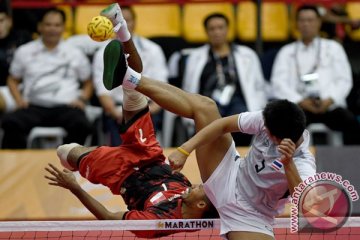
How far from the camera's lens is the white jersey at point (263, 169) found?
24.4ft

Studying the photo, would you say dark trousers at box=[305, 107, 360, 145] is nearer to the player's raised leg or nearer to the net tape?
the player's raised leg

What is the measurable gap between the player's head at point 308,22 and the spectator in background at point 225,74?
594 millimetres

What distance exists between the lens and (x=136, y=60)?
27.2ft

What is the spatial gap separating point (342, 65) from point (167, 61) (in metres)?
2.06

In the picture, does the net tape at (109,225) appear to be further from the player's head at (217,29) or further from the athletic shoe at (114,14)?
the player's head at (217,29)

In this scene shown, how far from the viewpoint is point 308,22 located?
37.9 feet

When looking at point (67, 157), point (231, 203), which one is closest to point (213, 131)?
point (231, 203)

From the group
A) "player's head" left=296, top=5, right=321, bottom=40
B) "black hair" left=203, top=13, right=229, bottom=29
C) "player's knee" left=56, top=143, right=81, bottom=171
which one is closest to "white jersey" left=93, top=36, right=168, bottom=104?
"black hair" left=203, top=13, right=229, bottom=29

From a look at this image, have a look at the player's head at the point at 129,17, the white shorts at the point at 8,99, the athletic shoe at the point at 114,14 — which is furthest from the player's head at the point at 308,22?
the athletic shoe at the point at 114,14

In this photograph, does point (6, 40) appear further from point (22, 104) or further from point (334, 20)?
point (334, 20)

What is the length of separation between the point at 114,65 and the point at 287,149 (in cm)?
145

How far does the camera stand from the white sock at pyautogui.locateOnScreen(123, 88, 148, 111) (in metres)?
8.27

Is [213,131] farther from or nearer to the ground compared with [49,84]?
farther from the ground

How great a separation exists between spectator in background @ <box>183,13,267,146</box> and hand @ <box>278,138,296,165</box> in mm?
4053
